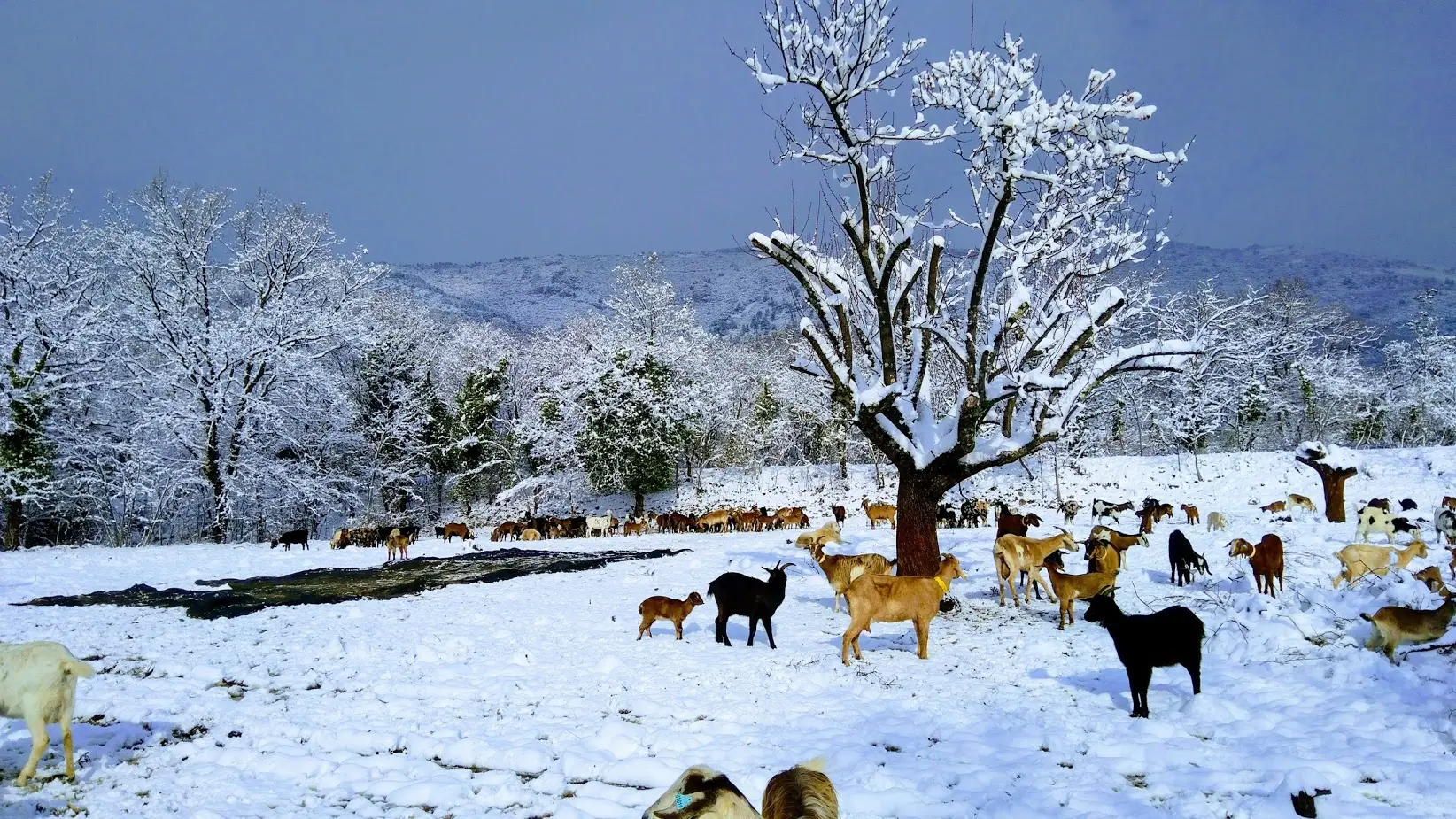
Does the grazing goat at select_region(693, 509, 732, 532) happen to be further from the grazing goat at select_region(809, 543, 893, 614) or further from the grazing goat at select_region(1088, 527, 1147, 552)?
the grazing goat at select_region(809, 543, 893, 614)

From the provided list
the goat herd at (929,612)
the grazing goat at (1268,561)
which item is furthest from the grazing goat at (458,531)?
the grazing goat at (1268,561)

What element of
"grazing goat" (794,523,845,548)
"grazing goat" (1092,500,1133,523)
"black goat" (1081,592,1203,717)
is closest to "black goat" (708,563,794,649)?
"black goat" (1081,592,1203,717)

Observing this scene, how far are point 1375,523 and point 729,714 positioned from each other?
1585cm

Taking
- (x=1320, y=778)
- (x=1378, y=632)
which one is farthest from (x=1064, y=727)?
(x=1378, y=632)

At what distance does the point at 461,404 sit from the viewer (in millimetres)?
47688

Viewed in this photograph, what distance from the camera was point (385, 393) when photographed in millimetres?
43094

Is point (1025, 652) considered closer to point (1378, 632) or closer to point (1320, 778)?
point (1378, 632)

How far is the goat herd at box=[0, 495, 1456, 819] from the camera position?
2.95 metres

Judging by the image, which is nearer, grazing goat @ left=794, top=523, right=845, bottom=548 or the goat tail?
the goat tail

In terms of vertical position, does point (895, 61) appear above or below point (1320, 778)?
above

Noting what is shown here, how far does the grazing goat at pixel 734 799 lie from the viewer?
7.53 feet

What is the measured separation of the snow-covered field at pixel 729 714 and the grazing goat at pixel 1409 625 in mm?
172

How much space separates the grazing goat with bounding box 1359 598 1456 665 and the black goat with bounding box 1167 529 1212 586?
5.34 m

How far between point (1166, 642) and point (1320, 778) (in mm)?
1906
